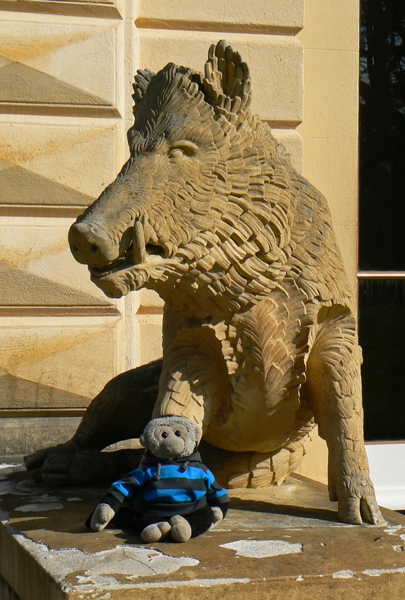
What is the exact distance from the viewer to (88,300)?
3.65 metres

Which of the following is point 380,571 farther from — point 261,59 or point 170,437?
point 261,59

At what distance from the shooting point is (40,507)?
2381 mm

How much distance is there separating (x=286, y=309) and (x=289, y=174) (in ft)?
1.37

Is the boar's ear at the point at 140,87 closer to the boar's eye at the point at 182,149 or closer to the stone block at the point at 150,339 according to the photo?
the boar's eye at the point at 182,149

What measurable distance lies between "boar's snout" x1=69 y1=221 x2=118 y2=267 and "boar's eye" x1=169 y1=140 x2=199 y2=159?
34cm

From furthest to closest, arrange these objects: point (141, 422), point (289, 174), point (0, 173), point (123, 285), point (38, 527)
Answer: point (0, 173) < point (141, 422) < point (289, 174) < point (38, 527) < point (123, 285)

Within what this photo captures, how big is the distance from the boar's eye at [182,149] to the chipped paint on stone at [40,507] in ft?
3.76

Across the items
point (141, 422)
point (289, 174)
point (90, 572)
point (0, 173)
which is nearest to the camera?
point (90, 572)

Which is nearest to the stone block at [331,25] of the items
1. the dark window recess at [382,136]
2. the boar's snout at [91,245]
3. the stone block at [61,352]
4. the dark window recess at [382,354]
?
the dark window recess at [382,136]

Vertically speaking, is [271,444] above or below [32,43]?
below

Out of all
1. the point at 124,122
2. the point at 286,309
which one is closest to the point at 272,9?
the point at 124,122

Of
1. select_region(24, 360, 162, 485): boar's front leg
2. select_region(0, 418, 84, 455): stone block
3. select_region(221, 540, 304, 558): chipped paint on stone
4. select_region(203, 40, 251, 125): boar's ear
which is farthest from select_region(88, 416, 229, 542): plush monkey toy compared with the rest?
select_region(0, 418, 84, 455): stone block

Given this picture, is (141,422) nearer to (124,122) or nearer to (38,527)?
(38,527)

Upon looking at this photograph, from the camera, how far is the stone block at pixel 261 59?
3754 mm
